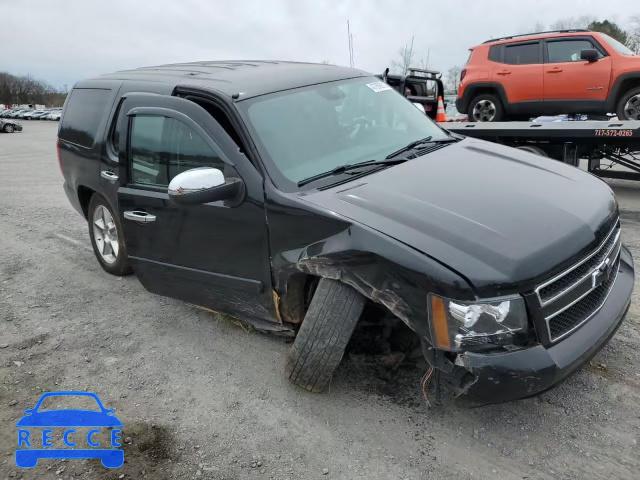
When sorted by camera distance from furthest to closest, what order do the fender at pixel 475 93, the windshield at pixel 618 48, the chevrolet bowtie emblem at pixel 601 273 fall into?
the fender at pixel 475 93
the windshield at pixel 618 48
the chevrolet bowtie emblem at pixel 601 273

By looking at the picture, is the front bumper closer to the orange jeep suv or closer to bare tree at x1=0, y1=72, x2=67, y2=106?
the orange jeep suv

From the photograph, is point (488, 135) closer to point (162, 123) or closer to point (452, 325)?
point (162, 123)

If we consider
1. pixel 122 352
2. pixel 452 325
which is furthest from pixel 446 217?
pixel 122 352

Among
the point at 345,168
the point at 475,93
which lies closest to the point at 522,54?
the point at 475,93

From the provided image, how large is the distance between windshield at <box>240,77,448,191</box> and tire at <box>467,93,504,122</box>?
6.24 meters

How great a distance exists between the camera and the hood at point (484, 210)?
224cm

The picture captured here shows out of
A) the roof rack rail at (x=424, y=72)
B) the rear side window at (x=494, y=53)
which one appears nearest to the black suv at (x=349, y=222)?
the roof rack rail at (x=424, y=72)

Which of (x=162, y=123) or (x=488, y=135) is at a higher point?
(x=162, y=123)

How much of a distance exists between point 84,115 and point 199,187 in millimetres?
2379

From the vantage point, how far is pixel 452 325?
7.32ft

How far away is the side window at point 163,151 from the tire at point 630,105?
25.1ft

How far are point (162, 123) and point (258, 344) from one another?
1.62m

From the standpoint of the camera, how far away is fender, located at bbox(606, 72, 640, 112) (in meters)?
8.06

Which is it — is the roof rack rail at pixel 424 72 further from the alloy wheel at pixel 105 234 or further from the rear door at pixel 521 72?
the alloy wheel at pixel 105 234
